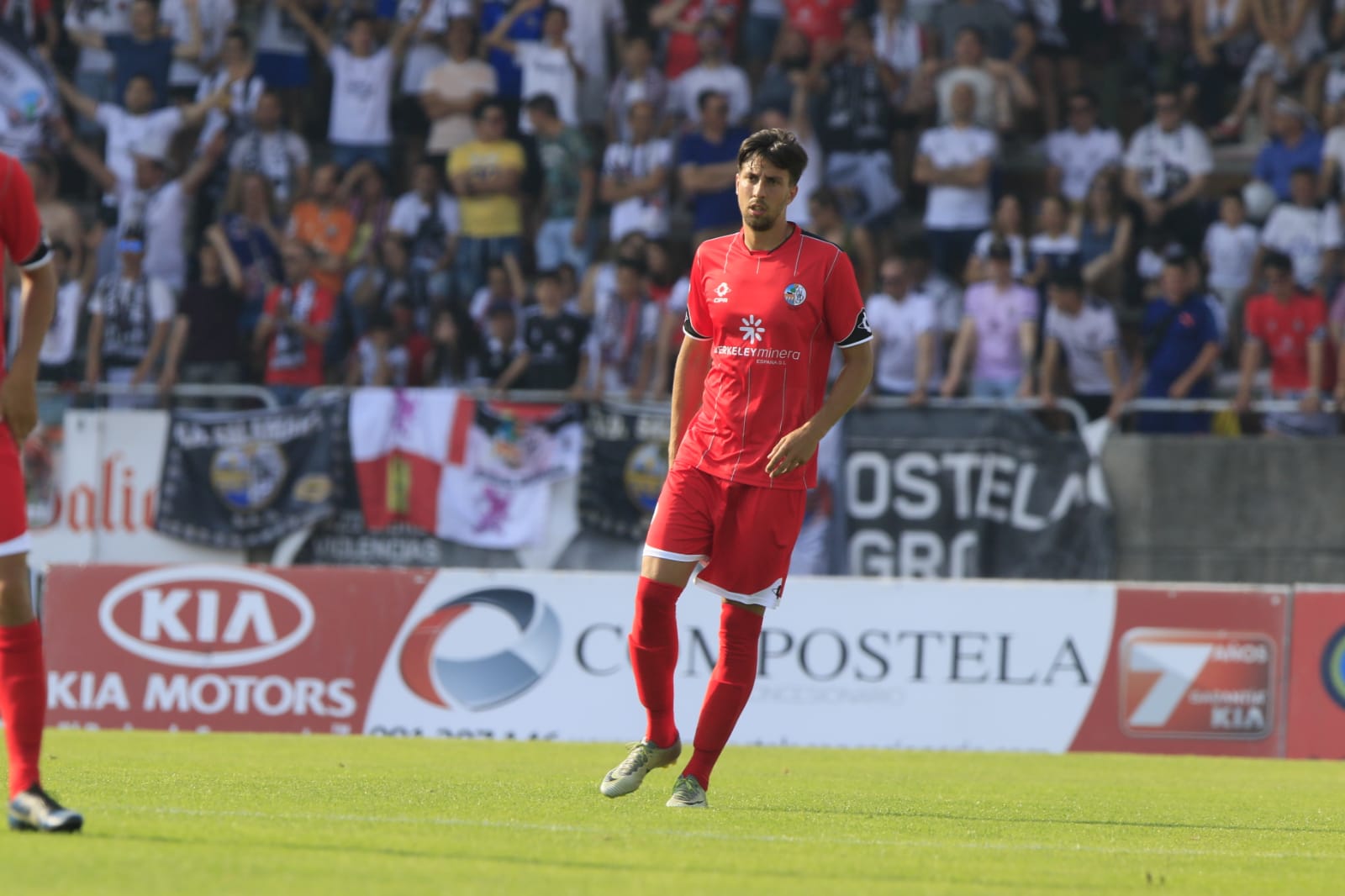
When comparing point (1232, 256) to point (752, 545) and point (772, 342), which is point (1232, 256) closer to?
point (772, 342)

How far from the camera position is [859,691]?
44.9 feet

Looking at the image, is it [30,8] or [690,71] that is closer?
[690,71]

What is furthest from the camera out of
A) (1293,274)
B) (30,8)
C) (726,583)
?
(30,8)

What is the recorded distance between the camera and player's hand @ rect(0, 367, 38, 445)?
18.9 feet

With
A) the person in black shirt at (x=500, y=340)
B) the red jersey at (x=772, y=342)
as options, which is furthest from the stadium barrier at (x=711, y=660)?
the red jersey at (x=772, y=342)

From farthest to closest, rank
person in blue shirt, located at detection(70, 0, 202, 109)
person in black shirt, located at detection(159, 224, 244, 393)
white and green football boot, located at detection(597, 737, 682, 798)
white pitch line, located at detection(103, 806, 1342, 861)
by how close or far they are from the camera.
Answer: person in blue shirt, located at detection(70, 0, 202, 109) → person in black shirt, located at detection(159, 224, 244, 393) → white and green football boot, located at detection(597, 737, 682, 798) → white pitch line, located at detection(103, 806, 1342, 861)

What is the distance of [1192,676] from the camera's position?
44.5ft

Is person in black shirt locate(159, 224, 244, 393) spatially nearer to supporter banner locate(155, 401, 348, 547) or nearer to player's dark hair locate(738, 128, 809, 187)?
supporter banner locate(155, 401, 348, 547)

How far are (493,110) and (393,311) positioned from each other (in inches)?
82.9

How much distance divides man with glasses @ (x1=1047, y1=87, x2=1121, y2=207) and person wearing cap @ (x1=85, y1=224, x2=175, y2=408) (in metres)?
8.08

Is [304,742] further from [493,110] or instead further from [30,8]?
[30,8]

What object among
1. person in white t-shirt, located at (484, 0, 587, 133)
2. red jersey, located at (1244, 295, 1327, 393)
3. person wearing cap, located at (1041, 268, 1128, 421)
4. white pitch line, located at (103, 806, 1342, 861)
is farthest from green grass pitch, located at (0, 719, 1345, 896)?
person in white t-shirt, located at (484, 0, 587, 133)

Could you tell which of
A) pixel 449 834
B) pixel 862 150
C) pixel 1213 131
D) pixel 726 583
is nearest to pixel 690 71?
pixel 862 150

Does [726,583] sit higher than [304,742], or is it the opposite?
[726,583]
